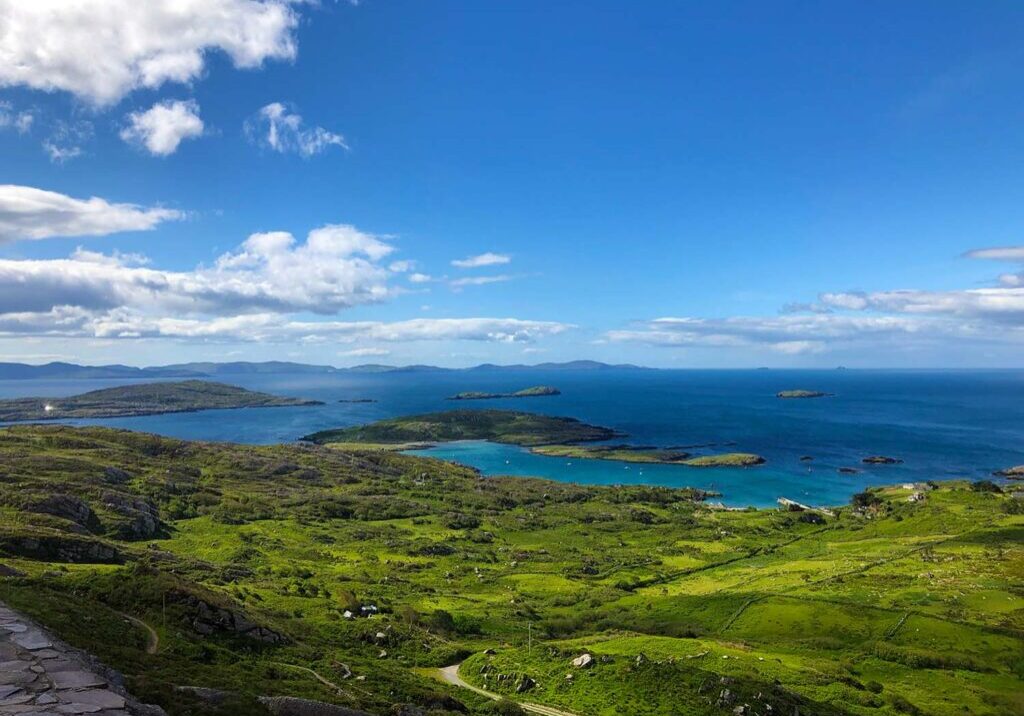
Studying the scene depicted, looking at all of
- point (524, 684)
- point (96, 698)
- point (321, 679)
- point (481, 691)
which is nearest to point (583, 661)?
point (524, 684)

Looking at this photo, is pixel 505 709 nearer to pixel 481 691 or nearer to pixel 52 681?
pixel 481 691

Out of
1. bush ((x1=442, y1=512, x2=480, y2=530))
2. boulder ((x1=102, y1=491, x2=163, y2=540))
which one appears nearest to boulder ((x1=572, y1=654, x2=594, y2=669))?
boulder ((x1=102, y1=491, x2=163, y2=540))

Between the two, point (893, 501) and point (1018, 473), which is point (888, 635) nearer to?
point (893, 501)

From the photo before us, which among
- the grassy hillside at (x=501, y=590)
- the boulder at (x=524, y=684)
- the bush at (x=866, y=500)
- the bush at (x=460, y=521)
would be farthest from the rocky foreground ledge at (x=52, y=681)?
the bush at (x=866, y=500)

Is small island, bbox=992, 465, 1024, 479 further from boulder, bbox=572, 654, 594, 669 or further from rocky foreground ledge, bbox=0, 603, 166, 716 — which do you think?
rocky foreground ledge, bbox=0, 603, 166, 716

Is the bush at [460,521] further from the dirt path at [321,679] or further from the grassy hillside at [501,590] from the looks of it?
the dirt path at [321,679]

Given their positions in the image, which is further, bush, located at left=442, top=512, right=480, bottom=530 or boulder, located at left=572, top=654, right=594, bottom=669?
bush, located at left=442, top=512, right=480, bottom=530

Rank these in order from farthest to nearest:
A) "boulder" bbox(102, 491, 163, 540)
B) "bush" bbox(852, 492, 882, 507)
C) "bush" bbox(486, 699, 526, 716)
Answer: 1. "bush" bbox(852, 492, 882, 507)
2. "boulder" bbox(102, 491, 163, 540)
3. "bush" bbox(486, 699, 526, 716)
